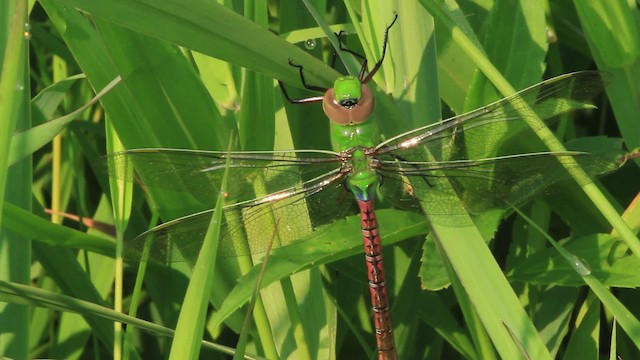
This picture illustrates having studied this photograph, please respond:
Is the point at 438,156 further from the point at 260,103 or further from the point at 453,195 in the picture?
the point at 260,103

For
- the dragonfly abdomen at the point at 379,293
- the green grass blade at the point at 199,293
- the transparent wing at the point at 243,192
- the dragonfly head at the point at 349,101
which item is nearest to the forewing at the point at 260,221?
the transparent wing at the point at 243,192

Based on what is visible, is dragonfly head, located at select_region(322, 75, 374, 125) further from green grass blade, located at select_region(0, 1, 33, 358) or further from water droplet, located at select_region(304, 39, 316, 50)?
green grass blade, located at select_region(0, 1, 33, 358)

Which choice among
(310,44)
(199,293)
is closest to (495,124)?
(310,44)

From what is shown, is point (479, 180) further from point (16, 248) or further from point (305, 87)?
point (16, 248)

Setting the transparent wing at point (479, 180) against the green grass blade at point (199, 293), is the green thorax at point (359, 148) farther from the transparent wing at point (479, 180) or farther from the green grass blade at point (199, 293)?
the green grass blade at point (199, 293)

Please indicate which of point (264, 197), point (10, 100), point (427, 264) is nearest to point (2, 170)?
point (10, 100)

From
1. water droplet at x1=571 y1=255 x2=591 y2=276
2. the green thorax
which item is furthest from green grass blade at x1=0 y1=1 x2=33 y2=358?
water droplet at x1=571 y1=255 x2=591 y2=276
